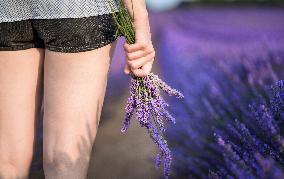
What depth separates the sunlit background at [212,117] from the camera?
7.50ft

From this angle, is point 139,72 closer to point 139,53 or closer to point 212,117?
point 139,53

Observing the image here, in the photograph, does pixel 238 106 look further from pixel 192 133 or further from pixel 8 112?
pixel 8 112

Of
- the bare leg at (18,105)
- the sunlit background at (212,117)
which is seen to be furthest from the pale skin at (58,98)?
the sunlit background at (212,117)

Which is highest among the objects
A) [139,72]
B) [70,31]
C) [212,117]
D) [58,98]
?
[70,31]

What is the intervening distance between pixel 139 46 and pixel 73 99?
0.29 metres

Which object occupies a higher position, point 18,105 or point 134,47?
point 134,47

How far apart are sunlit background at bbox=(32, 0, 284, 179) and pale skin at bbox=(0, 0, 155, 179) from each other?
1.42 ft

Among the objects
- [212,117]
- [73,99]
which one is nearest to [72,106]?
[73,99]

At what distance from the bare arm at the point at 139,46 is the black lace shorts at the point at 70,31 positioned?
0.08 meters

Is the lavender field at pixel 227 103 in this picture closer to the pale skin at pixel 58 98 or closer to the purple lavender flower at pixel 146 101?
the purple lavender flower at pixel 146 101

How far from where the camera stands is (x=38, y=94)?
2.39 meters

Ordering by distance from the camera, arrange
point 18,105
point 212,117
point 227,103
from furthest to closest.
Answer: point 212,117 < point 227,103 < point 18,105

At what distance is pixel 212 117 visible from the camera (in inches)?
139

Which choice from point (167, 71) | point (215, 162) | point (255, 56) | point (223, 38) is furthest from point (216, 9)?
point (215, 162)
